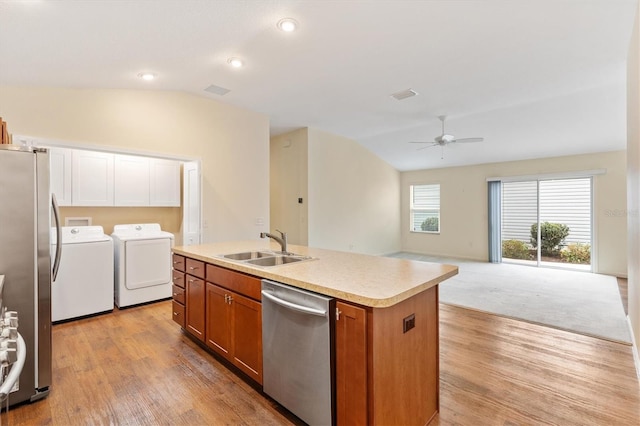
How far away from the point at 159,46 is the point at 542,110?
5.57m

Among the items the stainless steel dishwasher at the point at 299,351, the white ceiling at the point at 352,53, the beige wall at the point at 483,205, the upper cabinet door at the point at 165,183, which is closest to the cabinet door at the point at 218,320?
the stainless steel dishwasher at the point at 299,351

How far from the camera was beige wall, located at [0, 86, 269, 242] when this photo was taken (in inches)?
134

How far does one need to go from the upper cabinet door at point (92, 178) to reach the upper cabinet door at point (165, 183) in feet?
1.74

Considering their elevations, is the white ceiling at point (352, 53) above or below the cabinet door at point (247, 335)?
above

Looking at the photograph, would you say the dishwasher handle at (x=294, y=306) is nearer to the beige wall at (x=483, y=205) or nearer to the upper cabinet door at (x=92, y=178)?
the upper cabinet door at (x=92, y=178)

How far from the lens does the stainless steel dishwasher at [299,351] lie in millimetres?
1536

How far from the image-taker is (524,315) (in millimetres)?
3707

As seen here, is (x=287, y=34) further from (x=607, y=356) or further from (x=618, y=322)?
(x=618, y=322)

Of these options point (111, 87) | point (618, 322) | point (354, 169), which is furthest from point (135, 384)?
point (354, 169)

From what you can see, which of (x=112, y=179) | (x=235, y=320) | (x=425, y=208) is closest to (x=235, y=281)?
(x=235, y=320)

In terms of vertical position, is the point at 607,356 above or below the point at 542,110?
below

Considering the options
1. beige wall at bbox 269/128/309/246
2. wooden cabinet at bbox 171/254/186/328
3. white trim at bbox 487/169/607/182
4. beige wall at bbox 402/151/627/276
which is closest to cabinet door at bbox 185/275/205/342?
wooden cabinet at bbox 171/254/186/328

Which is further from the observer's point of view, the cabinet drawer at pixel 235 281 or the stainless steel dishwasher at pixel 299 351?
the cabinet drawer at pixel 235 281

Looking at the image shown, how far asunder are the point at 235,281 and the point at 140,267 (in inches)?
97.8
